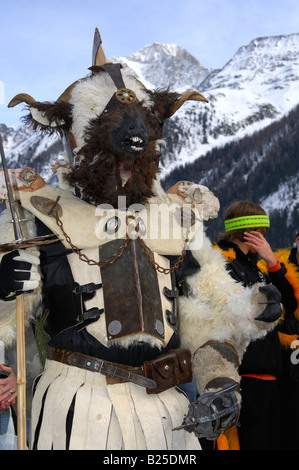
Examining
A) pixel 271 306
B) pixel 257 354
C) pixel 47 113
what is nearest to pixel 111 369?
pixel 271 306

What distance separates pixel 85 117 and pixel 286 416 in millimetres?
2895

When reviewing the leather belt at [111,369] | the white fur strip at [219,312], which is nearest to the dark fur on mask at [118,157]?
the white fur strip at [219,312]

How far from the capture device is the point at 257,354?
12.7 feet

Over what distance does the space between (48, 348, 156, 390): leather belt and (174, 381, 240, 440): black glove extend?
0.82 ft

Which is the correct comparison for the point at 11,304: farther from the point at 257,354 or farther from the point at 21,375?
the point at 257,354

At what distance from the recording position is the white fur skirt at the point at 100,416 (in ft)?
7.38

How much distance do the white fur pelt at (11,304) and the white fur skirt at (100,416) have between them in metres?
0.34

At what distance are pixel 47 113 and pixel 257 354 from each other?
8.03 feet

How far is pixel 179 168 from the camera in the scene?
8338 cm

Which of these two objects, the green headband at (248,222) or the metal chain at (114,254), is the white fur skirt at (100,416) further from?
the green headband at (248,222)

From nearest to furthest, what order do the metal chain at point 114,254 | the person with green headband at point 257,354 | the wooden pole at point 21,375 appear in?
the wooden pole at point 21,375 < the metal chain at point 114,254 < the person with green headband at point 257,354

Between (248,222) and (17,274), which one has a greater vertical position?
(248,222)
